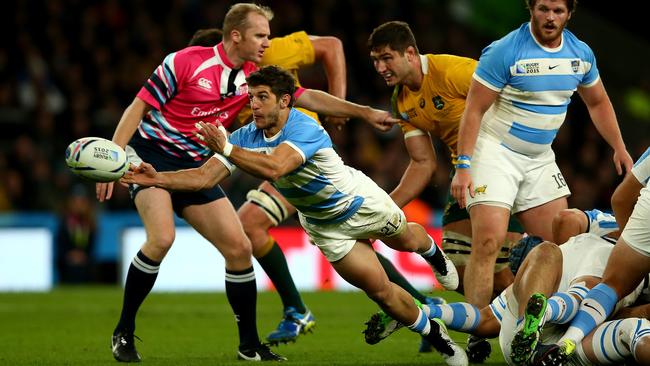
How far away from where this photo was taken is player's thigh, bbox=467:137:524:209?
6930 mm

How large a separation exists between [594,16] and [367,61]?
4286 millimetres

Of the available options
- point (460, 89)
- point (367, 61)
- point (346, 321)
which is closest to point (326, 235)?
point (460, 89)

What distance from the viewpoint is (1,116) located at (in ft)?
51.9

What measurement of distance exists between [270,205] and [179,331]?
1581mm

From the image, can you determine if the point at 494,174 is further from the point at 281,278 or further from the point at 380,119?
the point at 281,278

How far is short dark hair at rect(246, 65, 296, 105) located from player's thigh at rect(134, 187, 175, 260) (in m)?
1.20

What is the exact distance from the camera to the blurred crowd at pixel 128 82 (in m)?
15.3

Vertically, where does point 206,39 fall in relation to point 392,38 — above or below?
below

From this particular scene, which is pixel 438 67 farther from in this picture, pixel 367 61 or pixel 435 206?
pixel 367 61

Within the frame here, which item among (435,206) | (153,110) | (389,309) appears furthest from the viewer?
(435,206)

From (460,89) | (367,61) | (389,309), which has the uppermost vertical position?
(460,89)

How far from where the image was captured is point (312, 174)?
20.5ft

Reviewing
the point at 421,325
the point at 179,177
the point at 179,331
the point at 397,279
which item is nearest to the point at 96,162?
the point at 179,177

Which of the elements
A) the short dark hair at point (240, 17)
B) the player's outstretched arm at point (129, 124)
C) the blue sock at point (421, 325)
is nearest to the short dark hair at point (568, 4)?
the short dark hair at point (240, 17)
